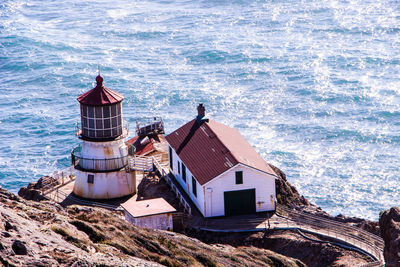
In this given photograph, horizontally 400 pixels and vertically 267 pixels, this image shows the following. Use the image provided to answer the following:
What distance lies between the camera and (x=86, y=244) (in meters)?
18.3

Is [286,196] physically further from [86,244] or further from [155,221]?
[86,244]

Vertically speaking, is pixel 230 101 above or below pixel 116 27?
below

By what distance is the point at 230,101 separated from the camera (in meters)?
77.3

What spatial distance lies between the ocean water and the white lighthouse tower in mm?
20947

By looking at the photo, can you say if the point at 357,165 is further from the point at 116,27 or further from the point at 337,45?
the point at 116,27

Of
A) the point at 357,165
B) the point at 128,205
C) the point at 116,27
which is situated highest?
the point at 116,27

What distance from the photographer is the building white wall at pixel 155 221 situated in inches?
1334

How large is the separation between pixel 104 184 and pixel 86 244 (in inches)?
838

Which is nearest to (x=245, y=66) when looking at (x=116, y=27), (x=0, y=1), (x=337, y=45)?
(x=337, y=45)

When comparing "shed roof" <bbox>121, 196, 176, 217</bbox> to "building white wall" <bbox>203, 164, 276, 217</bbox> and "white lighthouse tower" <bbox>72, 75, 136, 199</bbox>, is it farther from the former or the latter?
"white lighthouse tower" <bbox>72, 75, 136, 199</bbox>

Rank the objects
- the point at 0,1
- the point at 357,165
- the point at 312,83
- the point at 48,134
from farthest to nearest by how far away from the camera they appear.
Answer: the point at 0,1 → the point at 312,83 → the point at 48,134 → the point at 357,165

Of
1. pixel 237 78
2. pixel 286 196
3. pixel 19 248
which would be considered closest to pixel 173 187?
pixel 286 196

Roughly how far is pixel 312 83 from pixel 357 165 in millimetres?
22918

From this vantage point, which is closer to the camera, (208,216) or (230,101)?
(208,216)
